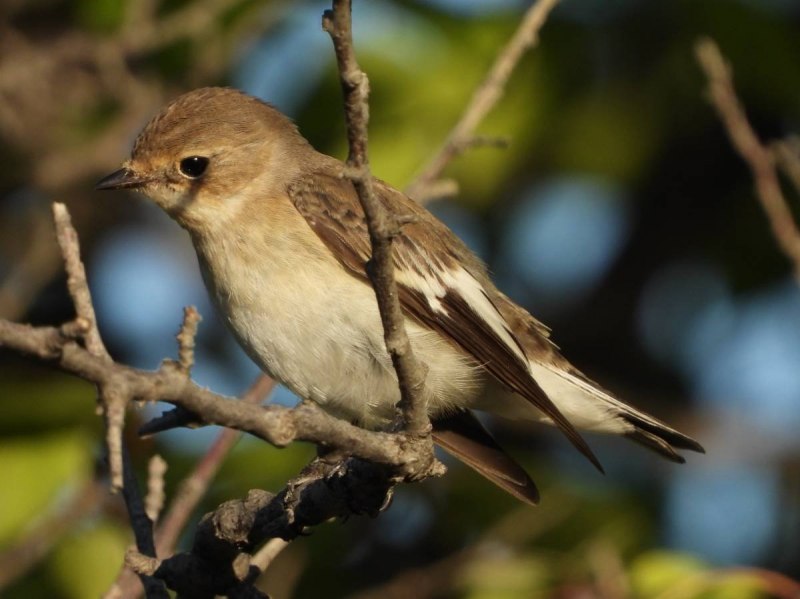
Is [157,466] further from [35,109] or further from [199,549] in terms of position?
[35,109]

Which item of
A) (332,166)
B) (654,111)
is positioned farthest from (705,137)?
(332,166)

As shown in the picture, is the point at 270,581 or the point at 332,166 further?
the point at 270,581

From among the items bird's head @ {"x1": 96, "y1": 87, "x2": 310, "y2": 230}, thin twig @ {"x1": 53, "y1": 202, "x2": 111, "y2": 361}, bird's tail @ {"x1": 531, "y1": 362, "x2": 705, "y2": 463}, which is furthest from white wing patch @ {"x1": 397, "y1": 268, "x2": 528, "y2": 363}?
thin twig @ {"x1": 53, "y1": 202, "x2": 111, "y2": 361}

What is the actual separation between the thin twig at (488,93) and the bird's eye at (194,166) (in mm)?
709

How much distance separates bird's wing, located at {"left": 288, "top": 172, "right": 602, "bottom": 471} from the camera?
12.8ft

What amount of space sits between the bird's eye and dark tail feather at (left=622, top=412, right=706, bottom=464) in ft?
5.34

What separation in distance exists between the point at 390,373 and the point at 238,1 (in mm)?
2104

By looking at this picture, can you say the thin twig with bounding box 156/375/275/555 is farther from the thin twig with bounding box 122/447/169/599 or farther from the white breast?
the thin twig with bounding box 122/447/169/599

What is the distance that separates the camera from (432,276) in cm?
413

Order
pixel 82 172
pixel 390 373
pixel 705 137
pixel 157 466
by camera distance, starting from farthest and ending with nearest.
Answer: pixel 705 137 → pixel 82 172 → pixel 390 373 → pixel 157 466

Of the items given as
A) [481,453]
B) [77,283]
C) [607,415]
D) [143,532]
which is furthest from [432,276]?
[77,283]

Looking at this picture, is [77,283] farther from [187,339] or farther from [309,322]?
[309,322]

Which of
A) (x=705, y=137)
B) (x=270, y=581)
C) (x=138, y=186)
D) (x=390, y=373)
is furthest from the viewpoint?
(x=705, y=137)

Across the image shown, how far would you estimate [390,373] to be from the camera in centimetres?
380
